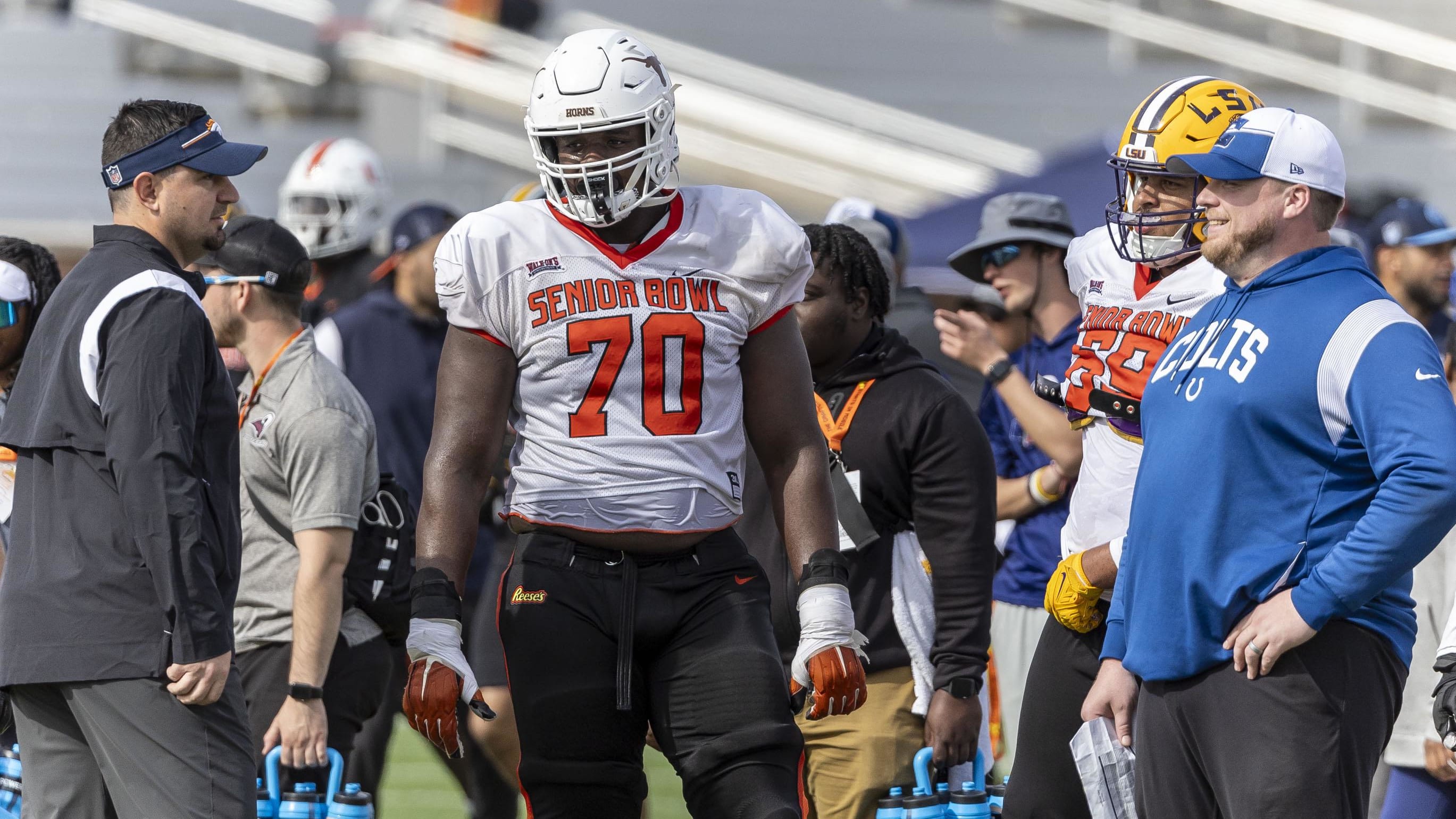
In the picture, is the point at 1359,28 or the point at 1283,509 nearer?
the point at 1283,509

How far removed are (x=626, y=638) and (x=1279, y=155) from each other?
1.57m

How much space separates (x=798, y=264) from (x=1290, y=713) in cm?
132

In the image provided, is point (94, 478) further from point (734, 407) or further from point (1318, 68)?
point (1318, 68)

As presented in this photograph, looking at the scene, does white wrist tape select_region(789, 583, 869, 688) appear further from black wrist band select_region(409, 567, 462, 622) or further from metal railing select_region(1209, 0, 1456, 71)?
metal railing select_region(1209, 0, 1456, 71)

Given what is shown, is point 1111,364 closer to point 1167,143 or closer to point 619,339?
point 1167,143

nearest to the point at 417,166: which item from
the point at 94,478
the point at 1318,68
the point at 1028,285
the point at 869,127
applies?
the point at 869,127

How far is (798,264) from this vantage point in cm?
384

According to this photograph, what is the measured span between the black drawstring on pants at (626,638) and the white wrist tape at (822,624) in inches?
13.2

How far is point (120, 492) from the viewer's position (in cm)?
382

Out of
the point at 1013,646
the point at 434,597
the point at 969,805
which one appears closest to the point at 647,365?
the point at 434,597

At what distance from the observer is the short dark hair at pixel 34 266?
16.0 ft

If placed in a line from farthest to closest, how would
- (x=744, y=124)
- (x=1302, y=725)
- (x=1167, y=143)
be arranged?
(x=744, y=124) < (x=1167, y=143) < (x=1302, y=725)

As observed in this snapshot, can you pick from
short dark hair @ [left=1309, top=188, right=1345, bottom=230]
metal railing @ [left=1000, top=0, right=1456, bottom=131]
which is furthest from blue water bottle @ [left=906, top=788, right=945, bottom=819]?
metal railing @ [left=1000, top=0, right=1456, bottom=131]

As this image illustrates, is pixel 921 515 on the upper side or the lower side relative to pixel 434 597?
lower
